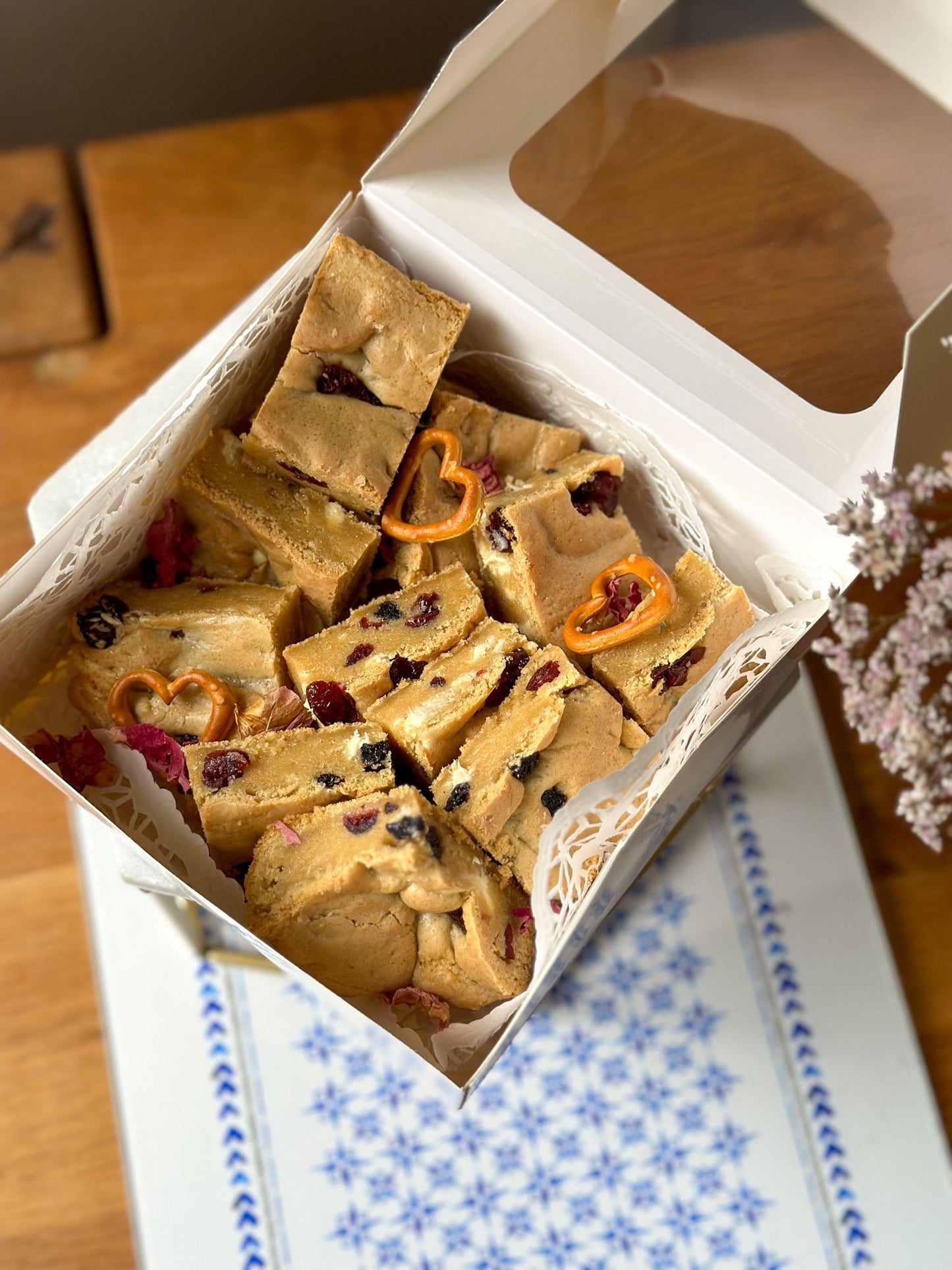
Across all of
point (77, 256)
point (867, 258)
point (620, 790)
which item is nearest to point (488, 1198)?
point (620, 790)

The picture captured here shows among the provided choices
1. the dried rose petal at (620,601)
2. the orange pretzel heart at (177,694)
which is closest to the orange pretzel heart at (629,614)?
the dried rose petal at (620,601)

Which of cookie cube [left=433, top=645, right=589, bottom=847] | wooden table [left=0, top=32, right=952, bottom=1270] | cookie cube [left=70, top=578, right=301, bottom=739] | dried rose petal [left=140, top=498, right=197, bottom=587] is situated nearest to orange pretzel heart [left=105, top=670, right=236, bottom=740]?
cookie cube [left=70, top=578, right=301, bottom=739]

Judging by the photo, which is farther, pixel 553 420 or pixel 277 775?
pixel 553 420

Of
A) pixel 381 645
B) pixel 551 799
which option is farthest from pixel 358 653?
pixel 551 799

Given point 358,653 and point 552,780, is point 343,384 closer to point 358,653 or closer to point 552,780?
point 358,653

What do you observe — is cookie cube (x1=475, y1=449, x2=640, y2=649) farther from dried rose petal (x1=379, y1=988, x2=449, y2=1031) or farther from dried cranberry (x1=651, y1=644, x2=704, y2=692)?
dried rose petal (x1=379, y1=988, x2=449, y2=1031)

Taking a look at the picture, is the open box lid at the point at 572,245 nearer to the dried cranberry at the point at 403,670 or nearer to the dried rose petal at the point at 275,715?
the dried cranberry at the point at 403,670
